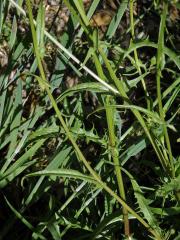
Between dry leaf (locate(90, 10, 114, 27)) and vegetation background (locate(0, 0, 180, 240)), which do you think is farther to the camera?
dry leaf (locate(90, 10, 114, 27))

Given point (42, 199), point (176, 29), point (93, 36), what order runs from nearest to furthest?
point (93, 36)
point (42, 199)
point (176, 29)

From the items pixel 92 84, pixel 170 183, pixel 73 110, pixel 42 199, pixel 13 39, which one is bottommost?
pixel 42 199

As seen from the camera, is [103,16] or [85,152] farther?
[103,16]

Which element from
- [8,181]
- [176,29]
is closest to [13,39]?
[8,181]

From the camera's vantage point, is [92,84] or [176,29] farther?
[176,29]

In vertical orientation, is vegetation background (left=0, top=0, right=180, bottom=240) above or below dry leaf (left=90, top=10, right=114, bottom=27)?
below

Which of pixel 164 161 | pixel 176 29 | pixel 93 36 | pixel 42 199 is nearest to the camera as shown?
pixel 93 36

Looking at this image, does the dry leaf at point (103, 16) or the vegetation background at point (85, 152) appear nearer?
the vegetation background at point (85, 152)

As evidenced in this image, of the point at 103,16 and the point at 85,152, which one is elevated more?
the point at 103,16

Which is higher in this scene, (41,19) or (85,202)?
(41,19)

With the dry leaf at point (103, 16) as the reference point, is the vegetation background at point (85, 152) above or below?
below

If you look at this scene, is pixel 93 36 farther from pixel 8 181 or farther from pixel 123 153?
pixel 8 181
